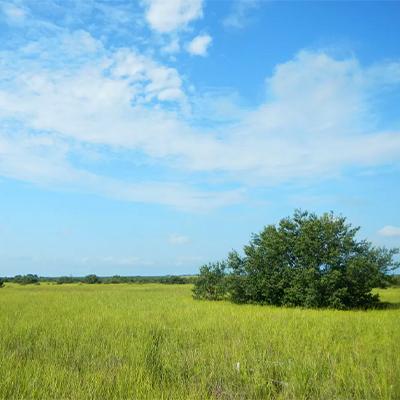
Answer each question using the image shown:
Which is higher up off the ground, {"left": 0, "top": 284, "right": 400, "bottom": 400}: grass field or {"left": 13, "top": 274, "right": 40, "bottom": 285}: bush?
{"left": 13, "top": 274, "right": 40, "bottom": 285}: bush

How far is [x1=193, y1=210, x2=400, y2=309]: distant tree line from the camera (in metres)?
20.3

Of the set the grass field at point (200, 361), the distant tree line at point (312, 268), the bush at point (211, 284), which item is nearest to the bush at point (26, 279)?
the bush at point (211, 284)

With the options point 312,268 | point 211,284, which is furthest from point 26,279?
point 312,268

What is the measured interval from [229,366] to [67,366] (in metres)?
2.80

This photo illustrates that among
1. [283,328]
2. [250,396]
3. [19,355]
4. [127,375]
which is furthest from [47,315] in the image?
[250,396]

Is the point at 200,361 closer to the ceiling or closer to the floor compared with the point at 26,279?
closer to the floor

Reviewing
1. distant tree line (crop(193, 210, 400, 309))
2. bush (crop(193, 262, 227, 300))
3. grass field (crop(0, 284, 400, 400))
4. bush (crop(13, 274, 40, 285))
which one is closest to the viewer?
grass field (crop(0, 284, 400, 400))


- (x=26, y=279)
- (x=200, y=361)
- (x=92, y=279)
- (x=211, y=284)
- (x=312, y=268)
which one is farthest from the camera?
(x=92, y=279)

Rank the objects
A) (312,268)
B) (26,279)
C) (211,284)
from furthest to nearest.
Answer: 1. (26,279)
2. (211,284)
3. (312,268)

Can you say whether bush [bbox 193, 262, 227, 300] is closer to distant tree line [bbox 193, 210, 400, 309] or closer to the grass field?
Result: distant tree line [bbox 193, 210, 400, 309]

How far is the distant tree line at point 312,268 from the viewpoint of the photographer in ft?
66.6

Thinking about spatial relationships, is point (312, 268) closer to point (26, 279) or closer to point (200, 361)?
point (200, 361)

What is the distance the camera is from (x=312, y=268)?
2044 cm

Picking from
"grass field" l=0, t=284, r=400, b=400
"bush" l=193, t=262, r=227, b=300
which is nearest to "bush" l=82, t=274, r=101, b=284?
"bush" l=193, t=262, r=227, b=300
